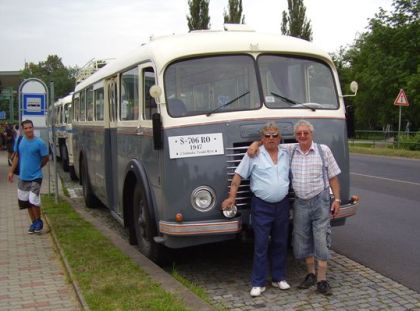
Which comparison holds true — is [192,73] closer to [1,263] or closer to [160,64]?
[160,64]

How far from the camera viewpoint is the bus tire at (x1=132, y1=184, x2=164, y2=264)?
649cm

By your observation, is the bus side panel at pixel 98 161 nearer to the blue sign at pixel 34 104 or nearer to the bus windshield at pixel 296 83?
the blue sign at pixel 34 104

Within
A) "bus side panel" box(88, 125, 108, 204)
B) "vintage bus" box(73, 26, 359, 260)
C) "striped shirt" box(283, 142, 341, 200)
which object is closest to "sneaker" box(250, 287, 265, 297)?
"vintage bus" box(73, 26, 359, 260)

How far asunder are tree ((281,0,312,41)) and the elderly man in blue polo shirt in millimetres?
44628

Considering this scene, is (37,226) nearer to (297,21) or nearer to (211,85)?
(211,85)

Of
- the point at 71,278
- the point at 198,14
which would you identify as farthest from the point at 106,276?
the point at 198,14

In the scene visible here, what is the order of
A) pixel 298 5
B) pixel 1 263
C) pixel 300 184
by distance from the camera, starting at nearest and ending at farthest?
pixel 300 184
pixel 1 263
pixel 298 5

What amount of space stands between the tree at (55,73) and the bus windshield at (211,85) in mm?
56333

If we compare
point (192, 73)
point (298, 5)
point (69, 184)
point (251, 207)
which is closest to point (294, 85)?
point (192, 73)

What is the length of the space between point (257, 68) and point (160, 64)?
1057 millimetres

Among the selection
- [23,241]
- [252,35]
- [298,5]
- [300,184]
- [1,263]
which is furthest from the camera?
[298,5]

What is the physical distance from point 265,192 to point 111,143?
3980 millimetres

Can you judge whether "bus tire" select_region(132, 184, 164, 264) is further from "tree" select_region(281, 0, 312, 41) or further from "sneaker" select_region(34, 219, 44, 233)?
"tree" select_region(281, 0, 312, 41)

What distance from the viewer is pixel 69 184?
1661 centimetres
